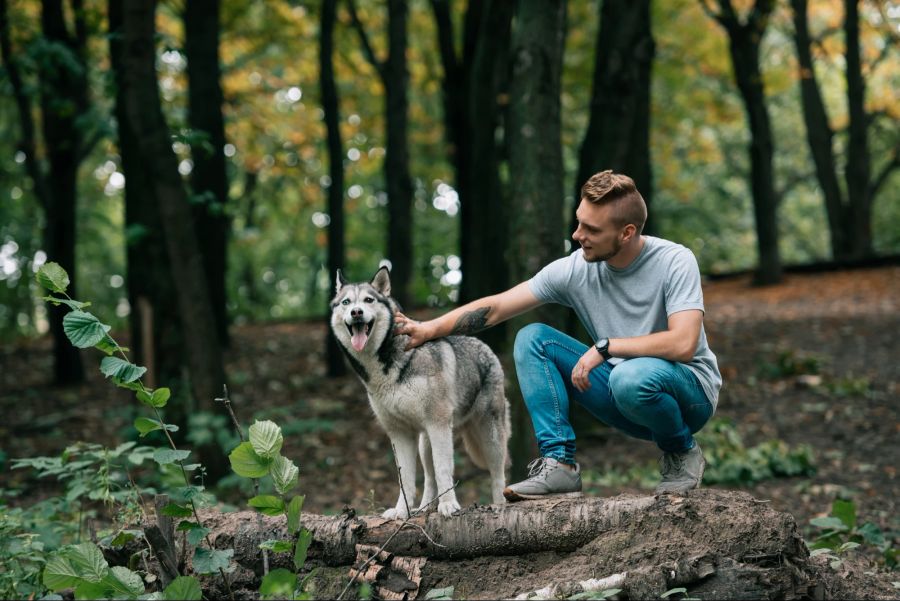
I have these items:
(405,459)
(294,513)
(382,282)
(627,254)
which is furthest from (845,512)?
(294,513)

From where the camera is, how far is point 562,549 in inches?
175

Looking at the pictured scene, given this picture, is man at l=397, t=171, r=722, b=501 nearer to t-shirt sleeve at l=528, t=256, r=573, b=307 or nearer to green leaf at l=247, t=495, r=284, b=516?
t-shirt sleeve at l=528, t=256, r=573, b=307

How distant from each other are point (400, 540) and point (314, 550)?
1.47 feet

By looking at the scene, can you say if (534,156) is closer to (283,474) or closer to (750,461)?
(750,461)

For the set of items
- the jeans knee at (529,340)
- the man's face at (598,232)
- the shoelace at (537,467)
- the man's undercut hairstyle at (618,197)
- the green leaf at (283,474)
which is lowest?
the shoelace at (537,467)

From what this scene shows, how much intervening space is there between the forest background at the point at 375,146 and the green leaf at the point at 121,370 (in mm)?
4007

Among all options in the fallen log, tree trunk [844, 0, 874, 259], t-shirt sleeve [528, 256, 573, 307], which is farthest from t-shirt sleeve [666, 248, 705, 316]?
tree trunk [844, 0, 874, 259]

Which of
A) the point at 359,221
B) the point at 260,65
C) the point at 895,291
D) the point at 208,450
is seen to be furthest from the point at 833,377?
the point at 359,221

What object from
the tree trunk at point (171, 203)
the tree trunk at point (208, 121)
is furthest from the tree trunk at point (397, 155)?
the tree trunk at point (171, 203)

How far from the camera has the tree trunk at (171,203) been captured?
28.4ft

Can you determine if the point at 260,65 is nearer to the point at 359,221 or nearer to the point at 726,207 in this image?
the point at 359,221

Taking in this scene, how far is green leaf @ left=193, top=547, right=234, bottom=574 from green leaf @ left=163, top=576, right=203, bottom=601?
34cm

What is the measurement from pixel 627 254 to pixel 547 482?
1.34m

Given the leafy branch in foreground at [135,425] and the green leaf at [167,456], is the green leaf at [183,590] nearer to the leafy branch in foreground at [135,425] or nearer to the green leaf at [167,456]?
the leafy branch in foreground at [135,425]
